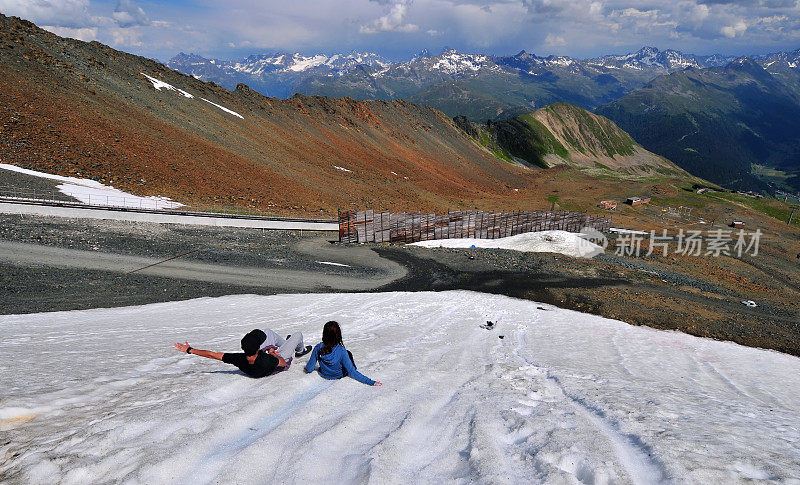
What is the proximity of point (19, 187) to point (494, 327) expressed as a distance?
34.7 metres

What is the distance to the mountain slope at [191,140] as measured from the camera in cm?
3712

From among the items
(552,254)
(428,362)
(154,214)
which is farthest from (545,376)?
(154,214)

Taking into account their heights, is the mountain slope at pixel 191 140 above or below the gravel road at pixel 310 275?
above

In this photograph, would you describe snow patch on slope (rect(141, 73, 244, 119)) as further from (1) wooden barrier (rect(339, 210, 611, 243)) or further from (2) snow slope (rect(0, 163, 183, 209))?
(1) wooden barrier (rect(339, 210, 611, 243))

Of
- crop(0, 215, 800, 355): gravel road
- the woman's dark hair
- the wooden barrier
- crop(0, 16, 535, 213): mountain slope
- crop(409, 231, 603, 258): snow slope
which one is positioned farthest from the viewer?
crop(0, 16, 535, 213): mountain slope

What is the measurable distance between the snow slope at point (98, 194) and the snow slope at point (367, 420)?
74.9ft

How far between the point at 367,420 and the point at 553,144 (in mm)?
188716

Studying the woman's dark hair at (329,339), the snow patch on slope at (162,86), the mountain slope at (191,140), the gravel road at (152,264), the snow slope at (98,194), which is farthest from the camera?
the snow patch on slope at (162,86)

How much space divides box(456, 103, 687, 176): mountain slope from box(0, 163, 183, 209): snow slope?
123 meters

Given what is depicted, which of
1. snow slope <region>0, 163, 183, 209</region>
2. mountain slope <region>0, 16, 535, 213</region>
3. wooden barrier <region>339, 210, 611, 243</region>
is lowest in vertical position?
wooden barrier <region>339, 210, 611, 243</region>

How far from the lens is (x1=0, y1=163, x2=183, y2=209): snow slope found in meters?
29.2

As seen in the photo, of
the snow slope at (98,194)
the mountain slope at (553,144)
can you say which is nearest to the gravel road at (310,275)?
the snow slope at (98,194)

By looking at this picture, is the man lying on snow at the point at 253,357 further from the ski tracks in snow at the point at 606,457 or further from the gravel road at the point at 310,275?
the gravel road at the point at 310,275

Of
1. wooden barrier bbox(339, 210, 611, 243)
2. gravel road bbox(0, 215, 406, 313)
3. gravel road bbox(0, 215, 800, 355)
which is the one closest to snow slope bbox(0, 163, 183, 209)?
gravel road bbox(0, 215, 800, 355)
